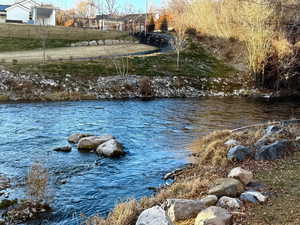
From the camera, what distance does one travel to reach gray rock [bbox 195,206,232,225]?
21.2ft

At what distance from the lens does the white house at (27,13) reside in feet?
244

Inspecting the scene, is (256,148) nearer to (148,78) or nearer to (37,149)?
(37,149)

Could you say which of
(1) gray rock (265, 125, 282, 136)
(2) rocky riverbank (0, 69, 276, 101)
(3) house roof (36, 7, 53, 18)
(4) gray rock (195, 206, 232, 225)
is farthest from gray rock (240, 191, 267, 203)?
(3) house roof (36, 7, 53, 18)

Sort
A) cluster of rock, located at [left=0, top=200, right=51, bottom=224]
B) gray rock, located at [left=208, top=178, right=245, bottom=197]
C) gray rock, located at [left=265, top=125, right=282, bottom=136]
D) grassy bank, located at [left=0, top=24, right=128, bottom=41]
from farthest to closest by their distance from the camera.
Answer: grassy bank, located at [left=0, top=24, right=128, bottom=41], gray rock, located at [left=265, top=125, right=282, bottom=136], cluster of rock, located at [left=0, top=200, right=51, bottom=224], gray rock, located at [left=208, top=178, right=245, bottom=197]

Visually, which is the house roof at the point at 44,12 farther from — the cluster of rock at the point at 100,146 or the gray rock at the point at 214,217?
the gray rock at the point at 214,217

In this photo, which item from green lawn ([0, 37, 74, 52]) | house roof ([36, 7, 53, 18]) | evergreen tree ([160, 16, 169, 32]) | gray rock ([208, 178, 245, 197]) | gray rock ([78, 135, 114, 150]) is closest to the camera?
gray rock ([208, 178, 245, 197])

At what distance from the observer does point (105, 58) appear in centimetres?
3825

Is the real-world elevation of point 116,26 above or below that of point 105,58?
above

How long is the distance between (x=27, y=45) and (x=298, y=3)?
44872 millimetres

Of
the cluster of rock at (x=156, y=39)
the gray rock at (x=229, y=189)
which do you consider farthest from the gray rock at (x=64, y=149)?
the cluster of rock at (x=156, y=39)

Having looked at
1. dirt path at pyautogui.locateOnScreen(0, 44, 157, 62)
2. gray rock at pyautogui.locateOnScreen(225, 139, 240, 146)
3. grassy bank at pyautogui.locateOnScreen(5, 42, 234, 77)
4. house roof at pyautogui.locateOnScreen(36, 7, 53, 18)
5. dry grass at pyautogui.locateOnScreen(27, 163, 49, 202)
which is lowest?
dry grass at pyautogui.locateOnScreen(27, 163, 49, 202)

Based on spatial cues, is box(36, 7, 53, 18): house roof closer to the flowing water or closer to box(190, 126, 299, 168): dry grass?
the flowing water

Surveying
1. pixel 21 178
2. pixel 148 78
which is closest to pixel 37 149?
pixel 21 178

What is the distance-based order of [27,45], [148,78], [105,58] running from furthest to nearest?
[27,45], [105,58], [148,78]
